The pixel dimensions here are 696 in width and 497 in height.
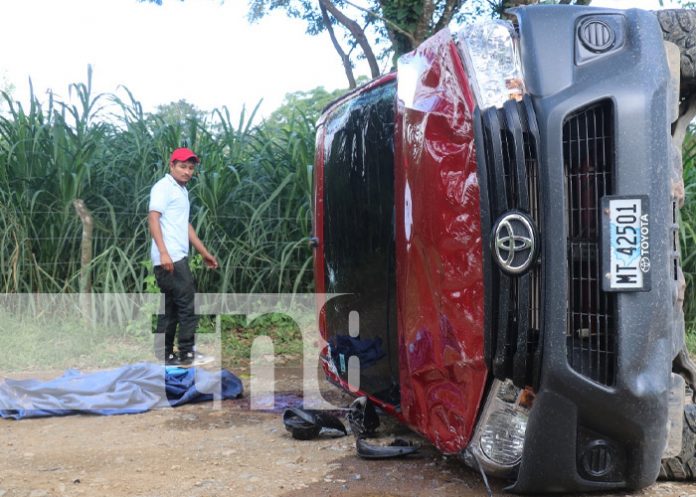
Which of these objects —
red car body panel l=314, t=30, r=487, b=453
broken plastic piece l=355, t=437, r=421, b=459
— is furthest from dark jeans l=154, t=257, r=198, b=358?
red car body panel l=314, t=30, r=487, b=453

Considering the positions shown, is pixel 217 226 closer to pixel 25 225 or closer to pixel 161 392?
pixel 25 225

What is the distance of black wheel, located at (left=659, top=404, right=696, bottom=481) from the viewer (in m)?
2.86

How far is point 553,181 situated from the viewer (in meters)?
2.41

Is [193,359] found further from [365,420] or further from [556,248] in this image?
[556,248]

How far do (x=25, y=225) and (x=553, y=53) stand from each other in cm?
558

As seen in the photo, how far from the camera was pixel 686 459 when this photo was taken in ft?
9.37

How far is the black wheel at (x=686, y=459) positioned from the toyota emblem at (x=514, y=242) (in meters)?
0.98

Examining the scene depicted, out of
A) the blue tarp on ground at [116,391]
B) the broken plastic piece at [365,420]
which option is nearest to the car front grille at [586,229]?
the broken plastic piece at [365,420]

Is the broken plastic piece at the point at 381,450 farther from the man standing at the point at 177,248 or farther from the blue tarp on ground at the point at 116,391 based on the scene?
the man standing at the point at 177,248

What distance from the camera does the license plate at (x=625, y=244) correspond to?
236 cm

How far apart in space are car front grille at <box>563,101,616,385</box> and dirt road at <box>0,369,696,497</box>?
0.61 m

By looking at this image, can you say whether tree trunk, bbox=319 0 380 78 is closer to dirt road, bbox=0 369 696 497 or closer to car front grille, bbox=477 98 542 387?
dirt road, bbox=0 369 696 497

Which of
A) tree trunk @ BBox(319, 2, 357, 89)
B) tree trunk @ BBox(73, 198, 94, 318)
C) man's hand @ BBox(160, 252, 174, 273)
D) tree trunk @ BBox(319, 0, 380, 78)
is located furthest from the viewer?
tree trunk @ BBox(319, 2, 357, 89)

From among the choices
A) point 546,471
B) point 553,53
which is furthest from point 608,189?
point 546,471
